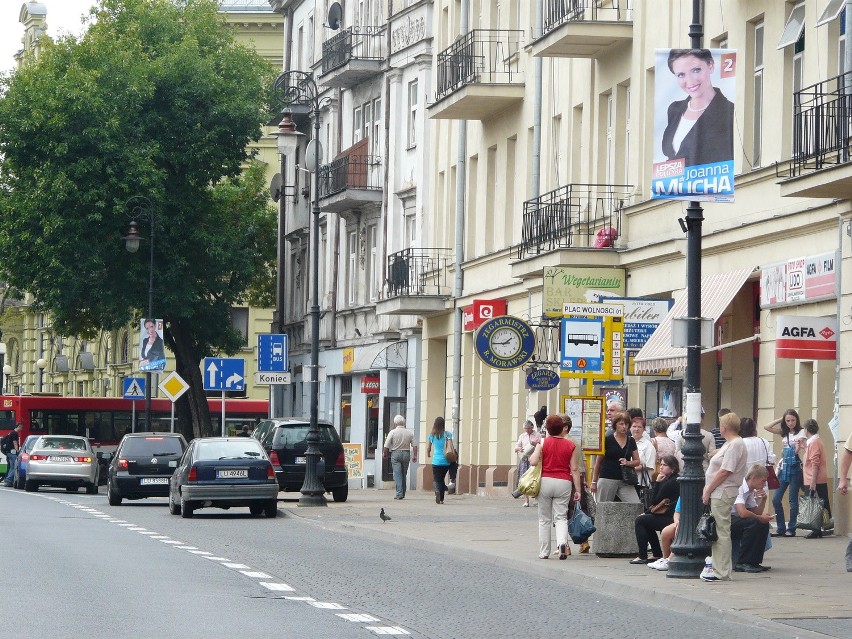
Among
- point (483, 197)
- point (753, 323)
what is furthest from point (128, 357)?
point (753, 323)

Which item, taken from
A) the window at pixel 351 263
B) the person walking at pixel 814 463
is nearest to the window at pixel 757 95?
the person walking at pixel 814 463

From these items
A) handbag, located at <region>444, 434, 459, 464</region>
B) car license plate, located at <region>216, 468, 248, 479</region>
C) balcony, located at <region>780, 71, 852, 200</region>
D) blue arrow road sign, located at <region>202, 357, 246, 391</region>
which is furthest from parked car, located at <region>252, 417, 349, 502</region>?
balcony, located at <region>780, 71, 852, 200</region>

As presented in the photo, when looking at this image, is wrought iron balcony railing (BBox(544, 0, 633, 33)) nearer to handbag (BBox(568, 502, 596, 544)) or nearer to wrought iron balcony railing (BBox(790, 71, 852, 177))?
wrought iron balcony railing (BBox(790, 71, 852, 177))

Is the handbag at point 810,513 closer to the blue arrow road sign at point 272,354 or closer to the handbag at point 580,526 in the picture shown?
the handbag at point 580,526

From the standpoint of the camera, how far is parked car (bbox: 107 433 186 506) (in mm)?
37375

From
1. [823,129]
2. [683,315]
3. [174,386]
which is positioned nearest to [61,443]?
[174,386]

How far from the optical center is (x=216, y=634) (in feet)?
42.1

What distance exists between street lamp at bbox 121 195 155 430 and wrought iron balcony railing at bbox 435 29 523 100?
13.1m

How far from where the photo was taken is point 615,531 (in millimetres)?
20766

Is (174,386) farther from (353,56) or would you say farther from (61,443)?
(353,56)

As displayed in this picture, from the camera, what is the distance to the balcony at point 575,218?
32406 millimetres

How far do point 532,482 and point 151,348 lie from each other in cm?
2855

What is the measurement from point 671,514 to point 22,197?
37.3 m

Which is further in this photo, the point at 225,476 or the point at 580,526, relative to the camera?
the point at 225,476
